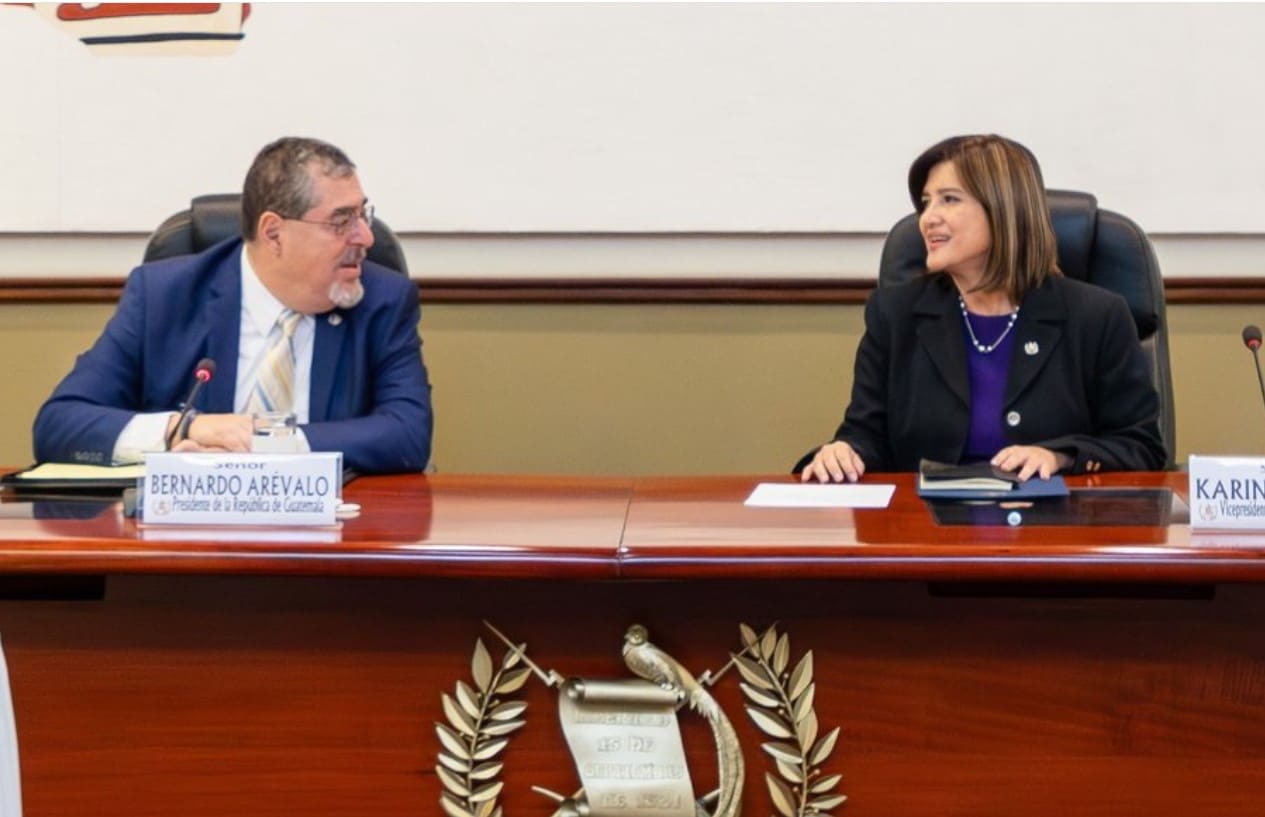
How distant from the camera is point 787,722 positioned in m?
1.82

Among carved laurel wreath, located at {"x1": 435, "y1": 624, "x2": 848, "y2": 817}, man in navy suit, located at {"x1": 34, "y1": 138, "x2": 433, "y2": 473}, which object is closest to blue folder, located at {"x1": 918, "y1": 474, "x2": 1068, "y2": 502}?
carved laurel wreath, located at {"x1": 435, "y1": 624, "x2": 848, "y2": 817}

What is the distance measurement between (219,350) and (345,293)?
0.72 ft

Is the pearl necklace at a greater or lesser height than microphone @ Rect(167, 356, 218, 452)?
greater

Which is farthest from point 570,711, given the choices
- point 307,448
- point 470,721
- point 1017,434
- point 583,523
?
point 1017,434

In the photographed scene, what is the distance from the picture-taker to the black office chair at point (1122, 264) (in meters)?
2.76

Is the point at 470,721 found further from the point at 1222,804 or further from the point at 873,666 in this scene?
the point at 1222,804

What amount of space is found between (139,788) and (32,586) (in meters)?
0.25

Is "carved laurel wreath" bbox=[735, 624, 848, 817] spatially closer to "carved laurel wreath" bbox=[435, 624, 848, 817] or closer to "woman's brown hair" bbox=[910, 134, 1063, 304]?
"carved laurel wreath" bbox=[435, 624, 848, 817]

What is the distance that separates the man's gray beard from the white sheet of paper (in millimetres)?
790

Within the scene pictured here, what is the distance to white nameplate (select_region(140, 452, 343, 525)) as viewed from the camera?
1939 mm

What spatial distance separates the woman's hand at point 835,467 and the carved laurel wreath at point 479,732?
678mm

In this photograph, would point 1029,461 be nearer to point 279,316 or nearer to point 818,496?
point 818,496

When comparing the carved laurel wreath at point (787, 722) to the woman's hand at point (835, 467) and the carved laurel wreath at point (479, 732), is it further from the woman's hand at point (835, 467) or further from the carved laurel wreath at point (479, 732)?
the woman's hand at point (835, 467)

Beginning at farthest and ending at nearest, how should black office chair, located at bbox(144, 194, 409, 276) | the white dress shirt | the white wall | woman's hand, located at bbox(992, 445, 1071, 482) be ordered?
the white wall
black office chair, located at bbox(144, 194, 409, 276)
the white dress shirt
woman's hand, located at bbox(992, 445, 1071, 482)
